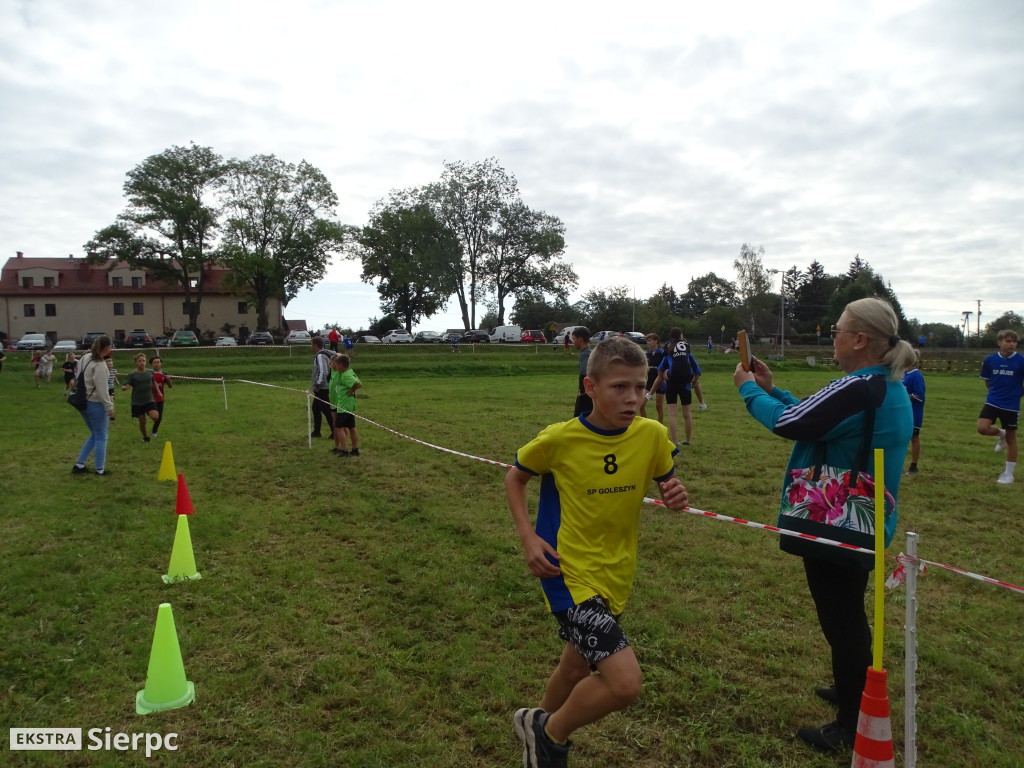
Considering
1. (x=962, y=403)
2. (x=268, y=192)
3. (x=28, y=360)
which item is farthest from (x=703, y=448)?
(x=268, y=192)

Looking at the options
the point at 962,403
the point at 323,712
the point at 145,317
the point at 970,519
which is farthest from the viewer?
the point at 145,317

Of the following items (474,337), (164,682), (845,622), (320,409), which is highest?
(474,337)

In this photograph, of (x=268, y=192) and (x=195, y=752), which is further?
(x=268, y=192)

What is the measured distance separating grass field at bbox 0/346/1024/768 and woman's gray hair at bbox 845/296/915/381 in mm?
1962

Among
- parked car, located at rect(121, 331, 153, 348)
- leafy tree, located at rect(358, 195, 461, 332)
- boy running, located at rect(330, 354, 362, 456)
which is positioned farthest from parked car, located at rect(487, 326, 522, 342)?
boy running, located at rect(330, 354, 362, 456)

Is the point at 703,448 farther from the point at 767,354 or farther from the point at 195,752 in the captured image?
the point at 767,354

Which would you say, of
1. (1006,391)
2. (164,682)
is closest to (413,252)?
(1006,391)

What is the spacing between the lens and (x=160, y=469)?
31.8ft

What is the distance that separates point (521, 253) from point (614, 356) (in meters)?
66.9

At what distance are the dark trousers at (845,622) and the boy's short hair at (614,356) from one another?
1346 mm

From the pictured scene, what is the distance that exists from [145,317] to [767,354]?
6191cm

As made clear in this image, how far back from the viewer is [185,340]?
2056 inches

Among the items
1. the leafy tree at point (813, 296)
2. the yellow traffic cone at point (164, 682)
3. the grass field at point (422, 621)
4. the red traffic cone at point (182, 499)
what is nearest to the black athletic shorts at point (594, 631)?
the grass field at point (422, 621)

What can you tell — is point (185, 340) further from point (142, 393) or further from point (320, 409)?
point (320, 409)
